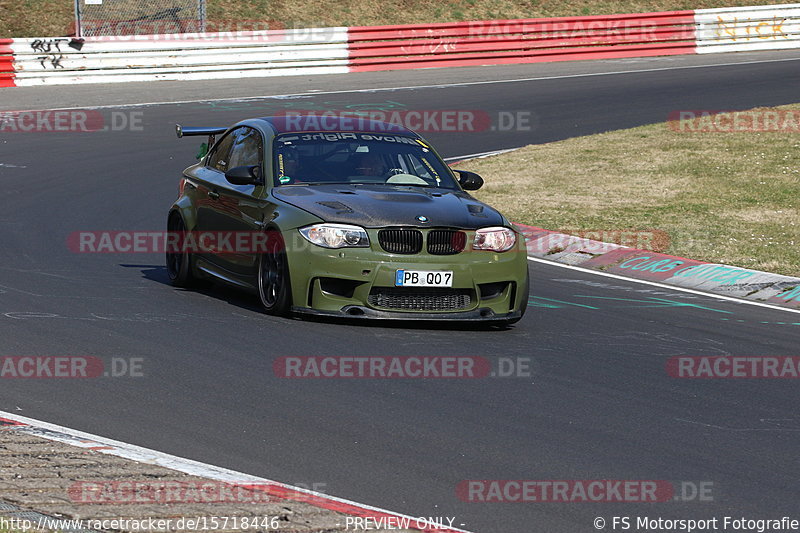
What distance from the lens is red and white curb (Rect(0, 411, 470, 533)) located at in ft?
18.0

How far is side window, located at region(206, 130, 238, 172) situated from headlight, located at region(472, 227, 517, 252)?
2754 millimetres

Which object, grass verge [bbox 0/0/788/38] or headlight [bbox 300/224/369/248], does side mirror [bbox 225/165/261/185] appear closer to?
headlight [bbox 300/224/369/248]

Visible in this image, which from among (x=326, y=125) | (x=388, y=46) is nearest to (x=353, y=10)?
(x=388, y=46)

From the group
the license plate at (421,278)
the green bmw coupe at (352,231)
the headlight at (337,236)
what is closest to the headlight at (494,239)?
the green bmw coupe at (352,231)

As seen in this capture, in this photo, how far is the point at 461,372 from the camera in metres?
8.45

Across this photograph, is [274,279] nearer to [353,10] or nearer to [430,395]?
[430,395]

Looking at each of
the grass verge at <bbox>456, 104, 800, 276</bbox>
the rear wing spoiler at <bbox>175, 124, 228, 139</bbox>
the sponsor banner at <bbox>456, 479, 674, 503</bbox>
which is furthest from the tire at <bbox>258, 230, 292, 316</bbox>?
the grass verge at <bbox>456, 104, 800, 276</bbox>

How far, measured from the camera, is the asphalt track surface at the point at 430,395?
20.3 ft

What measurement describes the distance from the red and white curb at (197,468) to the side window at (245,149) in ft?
14.6

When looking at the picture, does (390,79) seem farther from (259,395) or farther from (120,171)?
(259,395)

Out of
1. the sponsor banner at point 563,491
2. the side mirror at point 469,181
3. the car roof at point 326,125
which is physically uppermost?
the car roof at point 326,125

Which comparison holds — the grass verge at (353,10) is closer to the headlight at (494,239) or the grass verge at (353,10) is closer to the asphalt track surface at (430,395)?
the asphalt track surface at (430,395)

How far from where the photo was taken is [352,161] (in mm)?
10797

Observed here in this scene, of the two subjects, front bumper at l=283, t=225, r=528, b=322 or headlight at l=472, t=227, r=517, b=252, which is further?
headlight at l=472, t=227, r=517, b=252
